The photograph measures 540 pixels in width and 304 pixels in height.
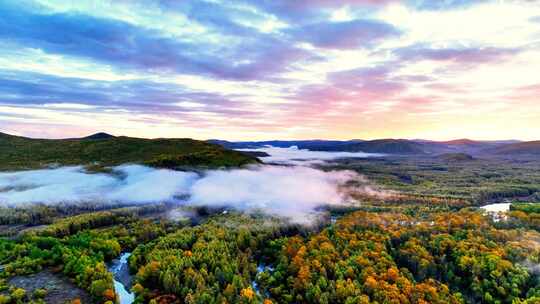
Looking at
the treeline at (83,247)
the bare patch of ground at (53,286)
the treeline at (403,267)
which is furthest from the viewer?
the treeline at (83,247)

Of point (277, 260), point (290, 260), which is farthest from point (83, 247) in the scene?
point (290, 260)

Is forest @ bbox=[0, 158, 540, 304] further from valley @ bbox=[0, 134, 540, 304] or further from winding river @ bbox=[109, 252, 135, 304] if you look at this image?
winding river @ bbox=[109, 252, 135, 304]

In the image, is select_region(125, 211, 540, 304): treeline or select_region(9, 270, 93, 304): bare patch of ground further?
select_region(9, 270, 93, 304): bare patch of ground

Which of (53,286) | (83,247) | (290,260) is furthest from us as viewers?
(83,247)

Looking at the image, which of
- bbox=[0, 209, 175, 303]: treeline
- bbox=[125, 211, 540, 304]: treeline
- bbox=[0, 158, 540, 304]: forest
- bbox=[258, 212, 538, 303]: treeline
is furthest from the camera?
bbox=[0, 209, 175, 303]: treeline

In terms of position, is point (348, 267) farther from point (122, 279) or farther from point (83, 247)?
point (83, 247)

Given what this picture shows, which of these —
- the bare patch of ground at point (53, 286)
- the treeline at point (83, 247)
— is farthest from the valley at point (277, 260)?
the treeline at point (83, 247)

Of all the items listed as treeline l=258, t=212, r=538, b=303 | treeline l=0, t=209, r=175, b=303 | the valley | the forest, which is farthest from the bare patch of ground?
treeline l=258, t=212, r=538, b=303

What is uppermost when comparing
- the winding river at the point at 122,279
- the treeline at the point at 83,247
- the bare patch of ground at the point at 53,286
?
the treeline at the point at 83,247

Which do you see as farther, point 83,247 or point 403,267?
point 83,247

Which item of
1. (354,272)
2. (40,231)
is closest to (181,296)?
(354,272)

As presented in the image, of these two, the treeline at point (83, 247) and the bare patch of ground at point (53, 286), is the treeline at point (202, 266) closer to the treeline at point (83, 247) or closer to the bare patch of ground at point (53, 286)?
the treeline at point (83, 247)
